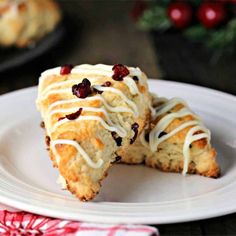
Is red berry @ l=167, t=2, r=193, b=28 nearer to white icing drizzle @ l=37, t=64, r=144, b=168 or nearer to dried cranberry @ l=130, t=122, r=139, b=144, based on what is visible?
white icing drizzle @ l=37, t=64, r=144, b=168

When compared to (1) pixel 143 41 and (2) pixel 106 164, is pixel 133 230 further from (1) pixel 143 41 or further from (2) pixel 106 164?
(1) pixel 143 41

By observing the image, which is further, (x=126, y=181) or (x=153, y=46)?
(x=153, y=46)

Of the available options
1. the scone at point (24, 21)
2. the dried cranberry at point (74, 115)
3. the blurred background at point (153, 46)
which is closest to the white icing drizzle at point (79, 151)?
the dried cranberry at point (74, 115)

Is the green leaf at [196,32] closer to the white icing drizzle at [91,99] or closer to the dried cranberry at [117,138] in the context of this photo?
the white icing drizzle at [91,99]

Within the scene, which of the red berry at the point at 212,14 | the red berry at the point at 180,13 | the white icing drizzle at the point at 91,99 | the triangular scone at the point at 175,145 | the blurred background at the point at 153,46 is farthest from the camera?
the red berry at the point at 180,13

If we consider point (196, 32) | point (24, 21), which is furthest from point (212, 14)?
point (24, 21)

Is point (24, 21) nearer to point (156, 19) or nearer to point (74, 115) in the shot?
point (156, 19)
